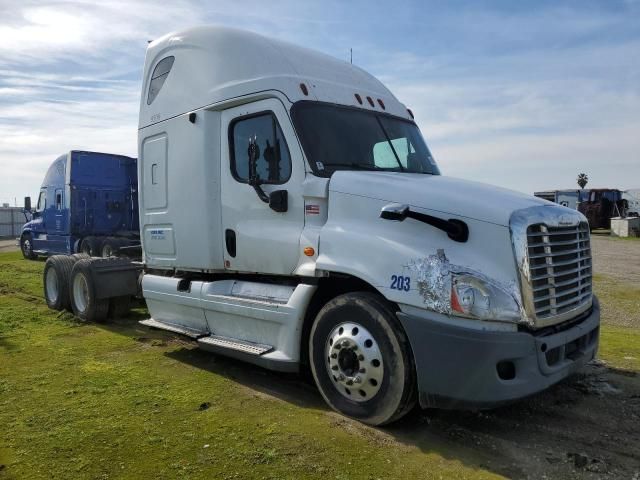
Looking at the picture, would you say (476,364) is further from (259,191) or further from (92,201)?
(92,201)

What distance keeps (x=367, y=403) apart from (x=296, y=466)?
89 centimetres

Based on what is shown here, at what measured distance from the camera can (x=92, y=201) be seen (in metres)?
16.4

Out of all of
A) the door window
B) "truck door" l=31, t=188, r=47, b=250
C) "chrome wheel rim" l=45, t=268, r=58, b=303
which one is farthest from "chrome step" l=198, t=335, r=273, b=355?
"truck door" l=31, t=188, r=47, b=250

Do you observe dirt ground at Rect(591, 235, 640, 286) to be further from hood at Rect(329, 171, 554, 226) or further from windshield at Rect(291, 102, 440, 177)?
hood at Rect(329, 171, 554, 226)

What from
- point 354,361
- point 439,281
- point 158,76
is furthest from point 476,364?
point 158,76

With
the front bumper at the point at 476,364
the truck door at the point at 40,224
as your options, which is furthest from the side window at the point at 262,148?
the truck door at the point at 40,224

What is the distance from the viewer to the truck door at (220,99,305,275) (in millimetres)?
5070

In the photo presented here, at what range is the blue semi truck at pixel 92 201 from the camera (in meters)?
15.9

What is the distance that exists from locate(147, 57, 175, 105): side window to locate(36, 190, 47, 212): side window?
497 inches

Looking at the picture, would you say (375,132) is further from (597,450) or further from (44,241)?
(44,241)

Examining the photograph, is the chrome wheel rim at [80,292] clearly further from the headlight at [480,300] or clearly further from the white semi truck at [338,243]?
the headlight at [480,300]

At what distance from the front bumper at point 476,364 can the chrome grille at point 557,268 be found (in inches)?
10.4

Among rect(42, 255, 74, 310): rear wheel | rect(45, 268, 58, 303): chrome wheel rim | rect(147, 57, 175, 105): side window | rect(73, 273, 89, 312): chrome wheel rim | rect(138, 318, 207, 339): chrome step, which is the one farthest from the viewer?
rect(45, 268, 58, 303): chrome wheel rim

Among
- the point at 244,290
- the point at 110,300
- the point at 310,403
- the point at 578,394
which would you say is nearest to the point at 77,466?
the point at 310,403
